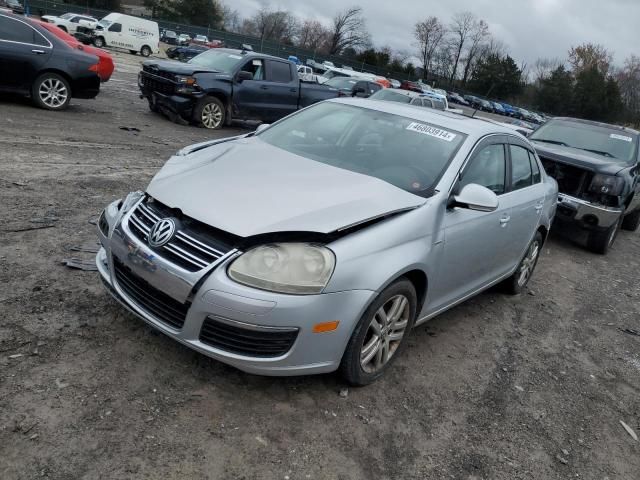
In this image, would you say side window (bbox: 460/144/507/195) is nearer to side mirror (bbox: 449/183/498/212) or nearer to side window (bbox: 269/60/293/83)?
side mirror (bbox: 449/183/498/212)

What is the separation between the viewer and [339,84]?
18.6 metres

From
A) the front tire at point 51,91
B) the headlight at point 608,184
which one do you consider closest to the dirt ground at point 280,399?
the headlight at point 608,184

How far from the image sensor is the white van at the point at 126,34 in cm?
3622

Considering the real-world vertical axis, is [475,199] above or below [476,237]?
above

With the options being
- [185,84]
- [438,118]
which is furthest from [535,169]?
[185,84]

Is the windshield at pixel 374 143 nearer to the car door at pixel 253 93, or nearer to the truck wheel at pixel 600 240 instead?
the truck wheel at pixel 600 240

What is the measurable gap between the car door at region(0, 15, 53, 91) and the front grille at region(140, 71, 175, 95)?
6.94ft

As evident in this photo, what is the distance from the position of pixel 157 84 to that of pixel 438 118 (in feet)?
27.8

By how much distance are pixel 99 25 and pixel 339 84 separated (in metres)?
25.1

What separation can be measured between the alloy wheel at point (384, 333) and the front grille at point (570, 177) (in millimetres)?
5270

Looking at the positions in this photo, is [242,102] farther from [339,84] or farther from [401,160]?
[401,160]

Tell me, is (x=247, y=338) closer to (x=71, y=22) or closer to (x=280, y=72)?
(x=280, y=72)

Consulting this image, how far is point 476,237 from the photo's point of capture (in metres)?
3.93

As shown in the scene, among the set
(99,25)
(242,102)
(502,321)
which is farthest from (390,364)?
(99,25)
